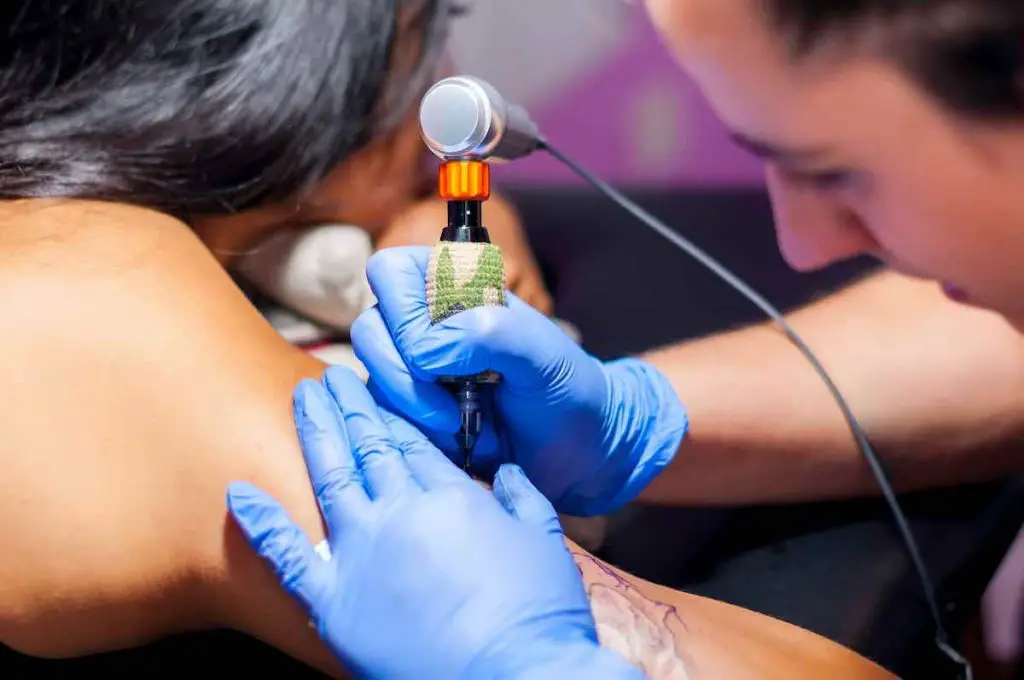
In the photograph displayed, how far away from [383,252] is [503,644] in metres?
0.33

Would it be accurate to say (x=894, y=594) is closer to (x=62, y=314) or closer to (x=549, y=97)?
(x=62, y=314)

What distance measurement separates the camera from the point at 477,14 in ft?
5.97

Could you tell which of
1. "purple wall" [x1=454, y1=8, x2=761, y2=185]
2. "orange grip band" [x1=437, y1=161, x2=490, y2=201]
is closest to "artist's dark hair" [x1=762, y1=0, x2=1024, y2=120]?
"orange grip band" [x1=437, y1=161, x2=490, y2=201]

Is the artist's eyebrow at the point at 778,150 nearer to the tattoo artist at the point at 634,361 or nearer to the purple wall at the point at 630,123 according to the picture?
the tattoo artist at the point at 634,361

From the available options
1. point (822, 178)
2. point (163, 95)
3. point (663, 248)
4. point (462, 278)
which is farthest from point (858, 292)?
point (163, 95)

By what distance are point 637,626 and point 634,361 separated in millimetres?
325

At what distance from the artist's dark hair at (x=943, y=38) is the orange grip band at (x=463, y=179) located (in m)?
0.22

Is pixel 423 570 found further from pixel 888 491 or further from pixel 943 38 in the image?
pixel 888 491

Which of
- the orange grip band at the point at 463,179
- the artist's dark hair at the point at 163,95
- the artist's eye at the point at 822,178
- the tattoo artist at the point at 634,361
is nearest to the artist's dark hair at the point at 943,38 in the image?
the tattoo artist at the point at 634,361

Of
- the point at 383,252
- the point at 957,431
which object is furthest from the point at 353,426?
the point at 957,431

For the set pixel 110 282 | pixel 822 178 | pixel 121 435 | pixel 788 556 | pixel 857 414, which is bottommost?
pixel 788 556

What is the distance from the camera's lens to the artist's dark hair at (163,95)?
0.78m

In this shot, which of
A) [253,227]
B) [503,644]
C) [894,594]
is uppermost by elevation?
[253,227]

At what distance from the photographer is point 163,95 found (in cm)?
80
